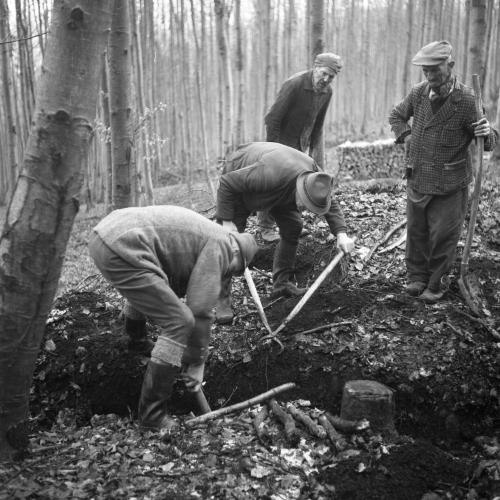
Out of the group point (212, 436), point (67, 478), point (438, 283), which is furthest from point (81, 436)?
point (438, 283)

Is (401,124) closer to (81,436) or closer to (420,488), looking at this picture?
(420,488)

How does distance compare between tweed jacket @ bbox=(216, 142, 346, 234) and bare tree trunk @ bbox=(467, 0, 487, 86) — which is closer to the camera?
tweed jacket @ bbox=(216, 142, 346, 234)

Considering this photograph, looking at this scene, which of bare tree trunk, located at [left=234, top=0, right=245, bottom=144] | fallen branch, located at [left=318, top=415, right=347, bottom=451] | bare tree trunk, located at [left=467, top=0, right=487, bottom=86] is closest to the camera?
fallen branch, located at [left=318, top=415, right=347, bottom=451]

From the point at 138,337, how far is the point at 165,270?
1221 millimetres

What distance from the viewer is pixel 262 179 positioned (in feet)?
15.3

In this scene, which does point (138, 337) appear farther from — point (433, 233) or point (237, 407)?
point (433, 233)

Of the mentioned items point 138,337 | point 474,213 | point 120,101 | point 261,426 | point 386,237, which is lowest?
point 261,426

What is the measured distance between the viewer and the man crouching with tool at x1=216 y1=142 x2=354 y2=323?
177 inches

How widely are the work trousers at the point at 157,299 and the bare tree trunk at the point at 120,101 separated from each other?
1426 millimetres

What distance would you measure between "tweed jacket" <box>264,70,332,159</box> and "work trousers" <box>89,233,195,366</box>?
10.4 feet

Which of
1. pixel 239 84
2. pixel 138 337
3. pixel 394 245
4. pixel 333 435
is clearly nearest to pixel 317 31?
pixel 394 245

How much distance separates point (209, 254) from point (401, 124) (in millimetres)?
2786

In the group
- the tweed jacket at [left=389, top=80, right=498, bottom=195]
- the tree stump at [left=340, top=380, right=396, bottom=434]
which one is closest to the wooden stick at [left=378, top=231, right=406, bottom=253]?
the tweed jacket at [left=389, top=80, right=498, bottom=195]

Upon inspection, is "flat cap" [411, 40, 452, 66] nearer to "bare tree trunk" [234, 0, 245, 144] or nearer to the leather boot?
the leather boot
